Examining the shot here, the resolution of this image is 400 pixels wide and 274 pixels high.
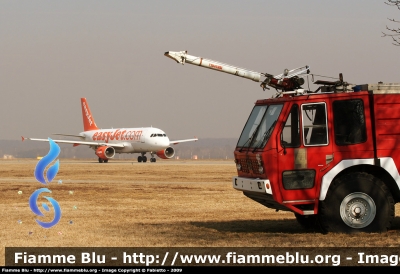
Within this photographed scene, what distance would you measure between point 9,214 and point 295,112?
8877mm

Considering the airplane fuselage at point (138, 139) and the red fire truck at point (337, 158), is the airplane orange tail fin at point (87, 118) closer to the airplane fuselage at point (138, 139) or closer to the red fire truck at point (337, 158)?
the airplane fuselage at point (138, 139)

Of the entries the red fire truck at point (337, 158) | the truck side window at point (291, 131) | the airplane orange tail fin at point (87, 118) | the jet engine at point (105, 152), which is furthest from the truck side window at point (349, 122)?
the airplane orange tail fin at point (87, 118)

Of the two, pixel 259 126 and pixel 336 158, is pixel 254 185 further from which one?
pixel 336 158

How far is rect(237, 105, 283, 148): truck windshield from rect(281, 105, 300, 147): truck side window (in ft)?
0.79

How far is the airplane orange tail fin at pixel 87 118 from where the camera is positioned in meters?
88.6

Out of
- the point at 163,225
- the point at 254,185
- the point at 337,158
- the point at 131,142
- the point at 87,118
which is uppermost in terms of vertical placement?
the point at 87,118

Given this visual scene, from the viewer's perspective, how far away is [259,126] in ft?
46.4

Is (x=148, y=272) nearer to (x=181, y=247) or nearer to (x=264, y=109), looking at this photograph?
(x=181, y=247)

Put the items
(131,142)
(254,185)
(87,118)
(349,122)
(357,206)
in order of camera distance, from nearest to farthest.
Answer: (357,206) < (349,122) < (254,185) < (131,142) < (87,118)

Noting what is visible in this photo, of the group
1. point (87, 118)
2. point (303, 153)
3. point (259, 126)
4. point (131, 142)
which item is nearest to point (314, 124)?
point (303, 153)

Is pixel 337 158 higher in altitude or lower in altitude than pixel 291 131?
lower

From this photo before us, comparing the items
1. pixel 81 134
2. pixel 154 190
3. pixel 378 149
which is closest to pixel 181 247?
pixel 378 149

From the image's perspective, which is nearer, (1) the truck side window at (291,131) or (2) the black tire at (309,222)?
(1) the truck side window at (291,131)

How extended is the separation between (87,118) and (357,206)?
255ft
